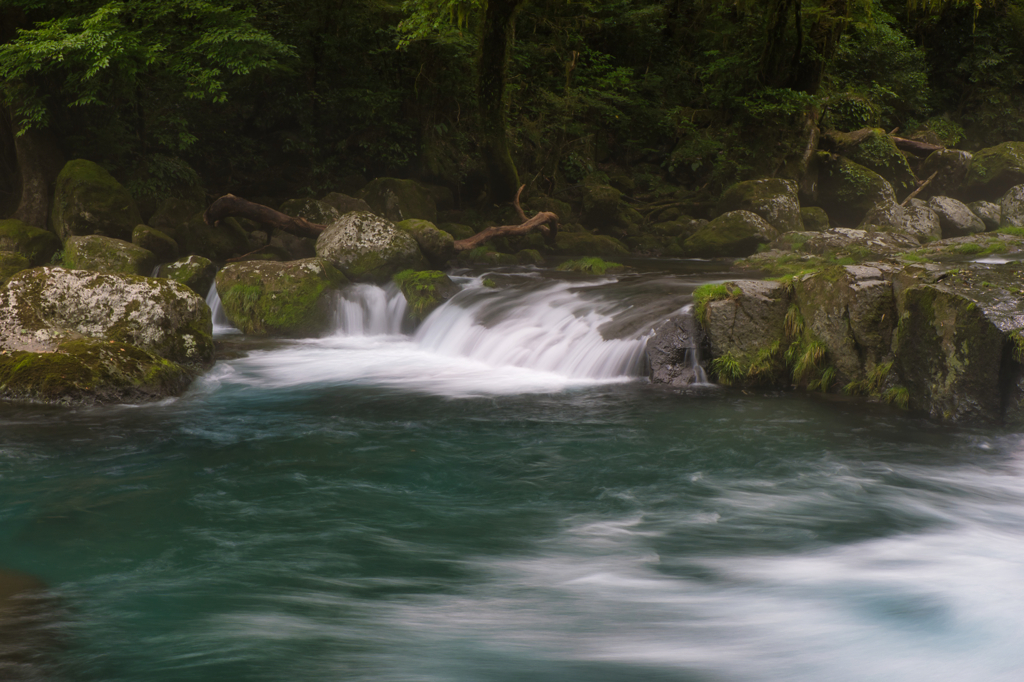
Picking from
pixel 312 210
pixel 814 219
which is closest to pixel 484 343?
pixel 312 210

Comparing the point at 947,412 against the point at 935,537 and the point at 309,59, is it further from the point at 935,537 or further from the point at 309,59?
the point at 309,59

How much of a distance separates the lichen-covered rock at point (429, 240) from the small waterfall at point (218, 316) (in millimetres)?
3384

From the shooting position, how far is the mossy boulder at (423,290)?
1244 cm

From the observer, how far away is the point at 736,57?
2134 cm

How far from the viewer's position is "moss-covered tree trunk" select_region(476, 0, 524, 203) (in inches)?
632

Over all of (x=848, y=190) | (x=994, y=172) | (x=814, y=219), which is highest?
(x=994, y=172)

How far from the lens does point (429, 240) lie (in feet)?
44.6

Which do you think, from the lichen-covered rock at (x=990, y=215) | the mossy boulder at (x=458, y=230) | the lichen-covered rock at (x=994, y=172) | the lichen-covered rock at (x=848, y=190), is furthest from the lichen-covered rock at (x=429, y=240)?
the lichen-covered rock at (x=994, y=172)

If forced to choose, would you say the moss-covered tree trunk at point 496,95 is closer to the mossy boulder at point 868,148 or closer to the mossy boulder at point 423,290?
the mossy boulder at point 423,290

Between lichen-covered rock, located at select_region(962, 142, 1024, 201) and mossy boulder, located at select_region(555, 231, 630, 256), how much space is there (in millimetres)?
11732

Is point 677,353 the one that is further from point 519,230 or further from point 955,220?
point 955,220

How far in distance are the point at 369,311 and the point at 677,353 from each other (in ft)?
18.9

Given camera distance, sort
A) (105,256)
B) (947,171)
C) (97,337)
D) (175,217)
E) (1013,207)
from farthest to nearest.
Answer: (947,171), (1013,207), (175,217), (105,256), (97,337)

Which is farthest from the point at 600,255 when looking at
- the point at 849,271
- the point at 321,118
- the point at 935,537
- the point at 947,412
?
the point at 935,537
